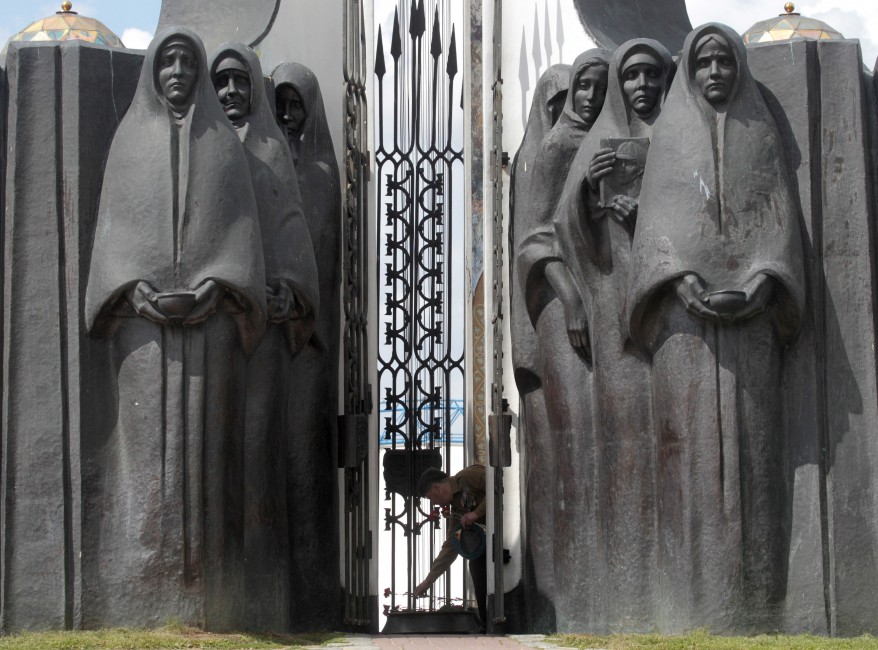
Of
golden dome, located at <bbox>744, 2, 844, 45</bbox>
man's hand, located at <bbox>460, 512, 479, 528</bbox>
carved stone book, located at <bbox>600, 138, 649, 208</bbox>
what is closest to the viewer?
carved stone book, located at <bbox>600, 138, 649, 208</bbox>

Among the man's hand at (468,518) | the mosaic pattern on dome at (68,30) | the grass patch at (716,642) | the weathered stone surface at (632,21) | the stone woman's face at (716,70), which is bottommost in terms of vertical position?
the grass patch at (716,642)

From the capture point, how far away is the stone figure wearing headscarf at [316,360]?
10703mm

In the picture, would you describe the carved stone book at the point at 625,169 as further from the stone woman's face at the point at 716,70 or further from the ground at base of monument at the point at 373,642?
the ground at base of monument at the point at 373,642

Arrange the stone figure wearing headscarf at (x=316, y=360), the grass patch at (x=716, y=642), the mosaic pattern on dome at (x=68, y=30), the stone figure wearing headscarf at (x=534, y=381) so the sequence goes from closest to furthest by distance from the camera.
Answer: the grass patch at (x=716, y=642)
the stone figure wearing headscarf at (x=534, y=381)
the stone figure wearing headscarf at (x=316, y=360)
the mosaic pattern on dome at (x=68, y=30)

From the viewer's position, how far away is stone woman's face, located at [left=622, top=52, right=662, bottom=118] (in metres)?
10.0

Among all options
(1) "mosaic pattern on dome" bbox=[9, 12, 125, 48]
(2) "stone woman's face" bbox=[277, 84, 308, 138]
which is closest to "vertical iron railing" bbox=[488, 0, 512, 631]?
(2) "stone woman's face" bbox=[277, 84, 308, 138]

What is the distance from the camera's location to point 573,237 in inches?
397

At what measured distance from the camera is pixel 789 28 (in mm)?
11969

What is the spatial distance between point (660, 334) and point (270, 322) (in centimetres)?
210

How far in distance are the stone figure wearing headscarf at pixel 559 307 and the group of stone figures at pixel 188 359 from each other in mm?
1342

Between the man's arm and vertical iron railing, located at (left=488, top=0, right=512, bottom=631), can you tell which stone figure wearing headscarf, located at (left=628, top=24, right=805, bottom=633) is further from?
the man's arm

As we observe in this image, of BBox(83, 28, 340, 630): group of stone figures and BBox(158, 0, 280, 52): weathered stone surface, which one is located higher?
BBox(158, 0, 280, 52): weathered stone surface

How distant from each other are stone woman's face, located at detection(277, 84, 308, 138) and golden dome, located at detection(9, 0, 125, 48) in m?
1.83

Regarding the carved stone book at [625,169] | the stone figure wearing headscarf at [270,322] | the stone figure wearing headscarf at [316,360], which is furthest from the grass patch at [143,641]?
the carved stone book at [625,169]
